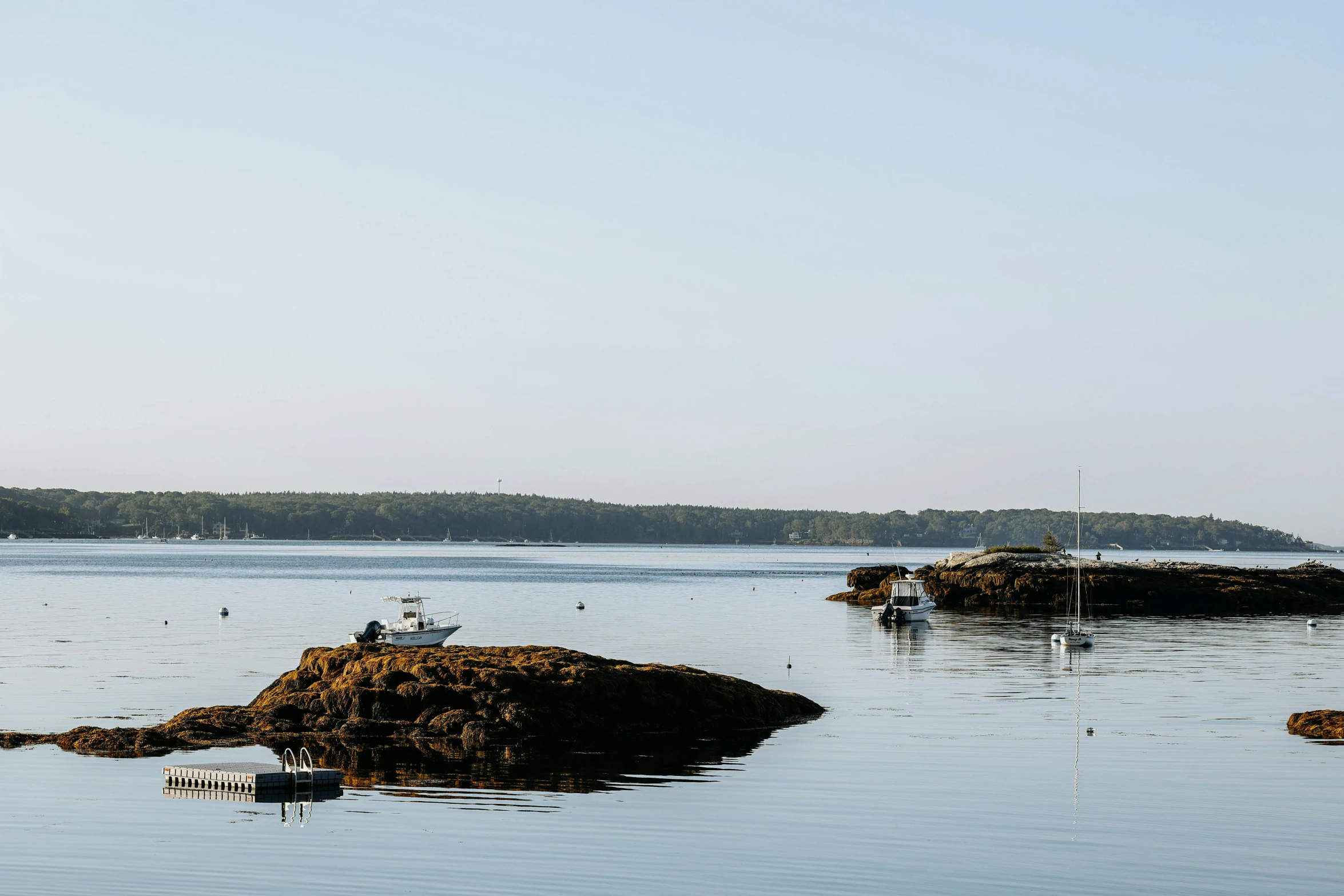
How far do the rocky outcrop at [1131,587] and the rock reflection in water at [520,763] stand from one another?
204 feet

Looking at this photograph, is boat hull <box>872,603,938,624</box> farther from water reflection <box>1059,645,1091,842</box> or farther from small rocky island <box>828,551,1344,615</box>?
water reflection <box>1059,645,1091,842</box>

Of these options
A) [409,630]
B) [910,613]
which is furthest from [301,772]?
[910,613]

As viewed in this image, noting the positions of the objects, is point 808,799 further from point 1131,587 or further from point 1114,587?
point 1131,587

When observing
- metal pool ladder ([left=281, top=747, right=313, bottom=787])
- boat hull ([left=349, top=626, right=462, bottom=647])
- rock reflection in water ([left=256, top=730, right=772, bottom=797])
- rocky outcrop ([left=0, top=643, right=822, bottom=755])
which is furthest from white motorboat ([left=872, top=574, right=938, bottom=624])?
metal pool ladder ([left=281, top=747, right=313, bottom=787])

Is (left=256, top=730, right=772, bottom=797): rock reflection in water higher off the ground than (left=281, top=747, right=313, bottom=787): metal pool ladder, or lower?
lower

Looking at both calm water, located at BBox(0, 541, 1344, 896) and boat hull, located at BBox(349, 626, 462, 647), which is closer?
calm water, located at BBox(0, 541, 1344, 896)

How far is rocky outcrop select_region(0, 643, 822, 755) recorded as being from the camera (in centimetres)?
→ 3256

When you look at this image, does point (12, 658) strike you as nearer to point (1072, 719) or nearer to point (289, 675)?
point (289, 675)

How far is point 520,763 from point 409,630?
31053mm

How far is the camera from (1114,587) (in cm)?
10062

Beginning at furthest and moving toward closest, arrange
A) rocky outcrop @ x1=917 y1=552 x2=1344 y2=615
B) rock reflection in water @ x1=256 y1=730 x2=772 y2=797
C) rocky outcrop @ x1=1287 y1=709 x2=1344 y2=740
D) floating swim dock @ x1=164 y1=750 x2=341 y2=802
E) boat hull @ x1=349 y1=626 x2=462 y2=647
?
rocky outcrop @ x1=917 y1=552 x2=1344 y2=615 → boat hull @ x1=349 y1=626 x2=462 y2=647 → rocky outcrop @ x1=1287 y1=709 x2=1344 y2=740 → rock reflection in water @ x1=256 y1=730 x2=772 y2=797 → floating swim dock @ x1=164 y1=750 x2=341 y2=802

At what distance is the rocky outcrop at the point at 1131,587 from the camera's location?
324 ft

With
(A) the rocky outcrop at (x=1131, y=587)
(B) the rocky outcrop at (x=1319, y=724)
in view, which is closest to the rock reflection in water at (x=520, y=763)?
(B) the rocky outcrop at (x=1319, y=724)

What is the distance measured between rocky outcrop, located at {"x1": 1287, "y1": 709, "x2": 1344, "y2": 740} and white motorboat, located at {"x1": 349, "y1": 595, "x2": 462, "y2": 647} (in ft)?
115
